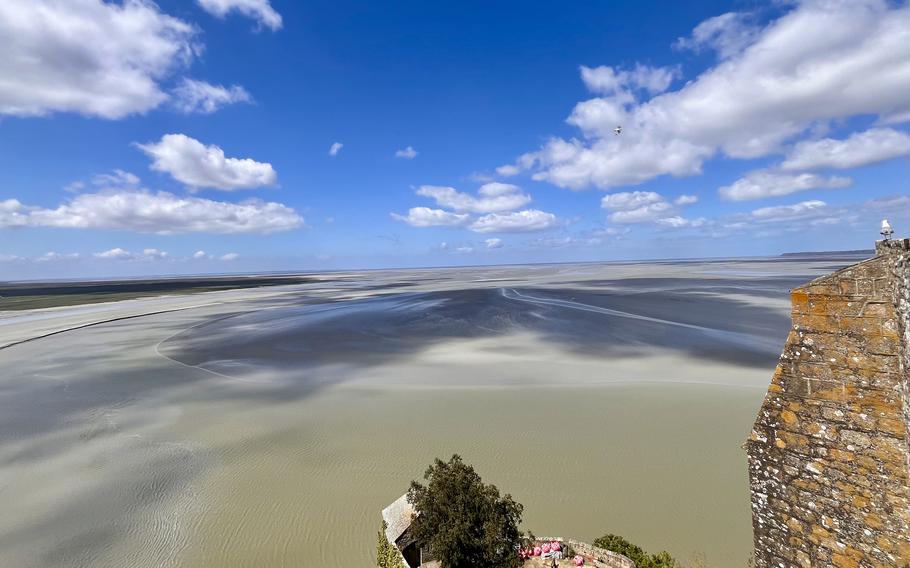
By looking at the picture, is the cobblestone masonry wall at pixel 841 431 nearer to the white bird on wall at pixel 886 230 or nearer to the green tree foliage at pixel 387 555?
the white bird on wall at pixel 886 230

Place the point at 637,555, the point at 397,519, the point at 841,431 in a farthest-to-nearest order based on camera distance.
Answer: the point at 397,519 < the point at 637,555 < the point at 841,431

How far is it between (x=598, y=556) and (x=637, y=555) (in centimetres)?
92

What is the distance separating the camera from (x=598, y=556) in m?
8.62

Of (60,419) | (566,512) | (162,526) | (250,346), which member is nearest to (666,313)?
(566,512)

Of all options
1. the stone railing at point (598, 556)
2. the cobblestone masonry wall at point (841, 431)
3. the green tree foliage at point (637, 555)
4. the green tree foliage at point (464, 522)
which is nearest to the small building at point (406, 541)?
the green tree foliage at point (464, 522)

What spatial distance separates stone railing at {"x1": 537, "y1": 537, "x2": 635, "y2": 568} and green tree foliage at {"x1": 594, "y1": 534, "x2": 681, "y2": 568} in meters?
0.34

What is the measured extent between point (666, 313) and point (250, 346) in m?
42.3

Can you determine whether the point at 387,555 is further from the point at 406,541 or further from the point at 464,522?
the point at 464,522

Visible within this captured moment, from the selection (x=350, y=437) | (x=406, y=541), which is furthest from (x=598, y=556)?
(x=350, y=437)

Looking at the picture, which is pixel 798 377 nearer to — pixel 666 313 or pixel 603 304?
pixel 666 313

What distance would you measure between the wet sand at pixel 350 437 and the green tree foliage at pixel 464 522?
3691 millimetres

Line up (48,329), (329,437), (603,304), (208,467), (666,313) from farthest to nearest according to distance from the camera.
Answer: (603,304) → (48,329) → (666,313) → (329,437) → (208,467)

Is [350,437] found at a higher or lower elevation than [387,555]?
lower

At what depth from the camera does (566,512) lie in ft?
39.7
